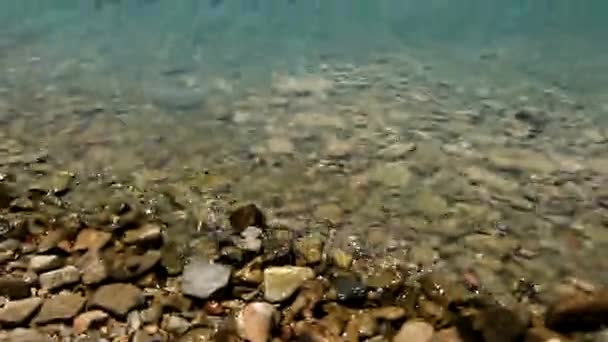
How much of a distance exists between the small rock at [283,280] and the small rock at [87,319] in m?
1.36

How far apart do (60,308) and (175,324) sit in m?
0.96

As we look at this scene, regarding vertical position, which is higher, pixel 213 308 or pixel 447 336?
pixel 213 308

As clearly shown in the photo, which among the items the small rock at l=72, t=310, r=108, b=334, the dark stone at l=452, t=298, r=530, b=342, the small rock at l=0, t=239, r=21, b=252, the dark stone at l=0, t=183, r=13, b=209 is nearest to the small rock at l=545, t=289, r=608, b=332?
the dark stone at l=452, t=298, r=530, b=342

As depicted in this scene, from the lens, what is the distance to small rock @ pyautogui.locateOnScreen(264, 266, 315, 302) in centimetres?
544

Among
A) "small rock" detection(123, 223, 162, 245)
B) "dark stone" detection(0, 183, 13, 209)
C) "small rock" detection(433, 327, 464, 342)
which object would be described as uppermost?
"dark stone" detection(0, 183, 13, 209)

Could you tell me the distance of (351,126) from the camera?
370 inches

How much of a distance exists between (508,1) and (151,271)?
1587cm

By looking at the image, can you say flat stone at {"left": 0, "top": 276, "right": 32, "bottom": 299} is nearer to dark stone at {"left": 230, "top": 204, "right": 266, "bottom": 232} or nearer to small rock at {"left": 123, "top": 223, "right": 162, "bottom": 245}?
small rock at {"left": 123, "top": 223, "right": 162, "bottom": 245}

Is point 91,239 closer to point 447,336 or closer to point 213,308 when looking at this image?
point 213,308

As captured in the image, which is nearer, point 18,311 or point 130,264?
point 18,311

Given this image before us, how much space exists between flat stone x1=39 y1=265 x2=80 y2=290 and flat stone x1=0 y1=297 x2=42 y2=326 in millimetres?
240

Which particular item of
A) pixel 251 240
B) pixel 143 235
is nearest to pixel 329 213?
pixel 251 240

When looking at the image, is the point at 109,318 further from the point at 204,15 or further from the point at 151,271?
the point at 204,15

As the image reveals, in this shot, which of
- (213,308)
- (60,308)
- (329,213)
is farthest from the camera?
(329,213)
